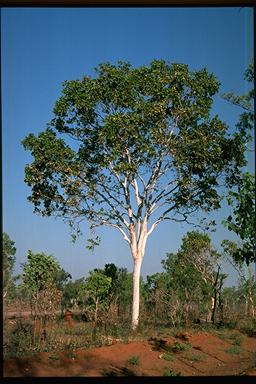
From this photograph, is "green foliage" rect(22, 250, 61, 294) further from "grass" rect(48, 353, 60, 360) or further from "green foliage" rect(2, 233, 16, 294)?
"grass" rect(48, 353, 60, 360)

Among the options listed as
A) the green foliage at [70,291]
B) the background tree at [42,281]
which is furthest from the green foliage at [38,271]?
the green foliage at [70,291]

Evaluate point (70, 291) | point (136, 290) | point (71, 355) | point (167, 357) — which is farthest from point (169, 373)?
point (70, 291)

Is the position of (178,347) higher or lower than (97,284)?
lower

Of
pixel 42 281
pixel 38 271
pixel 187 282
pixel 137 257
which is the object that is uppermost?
pixel 137 257

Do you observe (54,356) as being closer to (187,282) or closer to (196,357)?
(196,357)

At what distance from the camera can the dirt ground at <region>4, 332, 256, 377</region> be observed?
14.0 feet

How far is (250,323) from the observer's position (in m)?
7.48

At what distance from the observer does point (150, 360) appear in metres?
4.88

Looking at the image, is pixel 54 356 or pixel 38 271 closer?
pixel 54 356

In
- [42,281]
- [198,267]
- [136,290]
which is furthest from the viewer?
[198,267]

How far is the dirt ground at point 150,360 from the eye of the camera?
4.27 metres

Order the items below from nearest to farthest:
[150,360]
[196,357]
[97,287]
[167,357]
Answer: [150,360] → [167,357] → [196,357] → [97,287]

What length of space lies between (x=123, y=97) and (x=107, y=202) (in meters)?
1.65

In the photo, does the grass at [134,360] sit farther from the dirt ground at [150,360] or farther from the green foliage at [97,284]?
the green foliage at [97,284]
